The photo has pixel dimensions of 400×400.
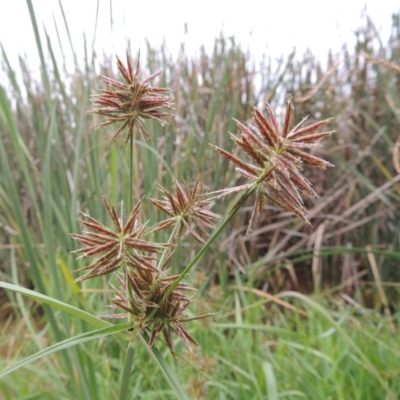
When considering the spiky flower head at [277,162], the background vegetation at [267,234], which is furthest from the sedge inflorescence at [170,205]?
the background vegetation at [267,234]

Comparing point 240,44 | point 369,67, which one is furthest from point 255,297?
point 369,67

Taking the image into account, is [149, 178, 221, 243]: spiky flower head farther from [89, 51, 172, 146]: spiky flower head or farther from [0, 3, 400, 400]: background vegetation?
[0, 3, 400, 400]: background vegetation

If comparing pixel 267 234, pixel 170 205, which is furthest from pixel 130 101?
pixel 267 234

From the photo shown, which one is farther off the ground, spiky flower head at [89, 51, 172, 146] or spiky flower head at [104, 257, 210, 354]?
spiky flower head at [89, 51, 172, 146]

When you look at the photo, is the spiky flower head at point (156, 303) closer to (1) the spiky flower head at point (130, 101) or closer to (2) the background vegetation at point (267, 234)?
(1) the spiky flower head at point (130, 101)

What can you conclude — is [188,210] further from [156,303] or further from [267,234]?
[267,234]

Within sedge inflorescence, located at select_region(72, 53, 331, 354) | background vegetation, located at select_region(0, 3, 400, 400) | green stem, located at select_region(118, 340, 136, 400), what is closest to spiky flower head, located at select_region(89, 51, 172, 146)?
sedge inflorescence, located at select_region(72, 53, 331, 354)

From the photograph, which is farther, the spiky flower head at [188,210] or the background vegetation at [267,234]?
the background vegetation at [267,234]

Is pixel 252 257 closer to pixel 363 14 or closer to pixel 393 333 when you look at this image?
pixel 393 333
